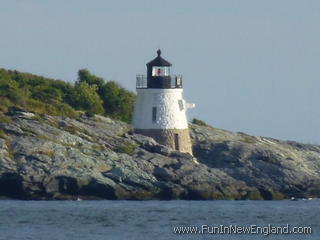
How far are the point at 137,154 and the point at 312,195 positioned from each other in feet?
32.7

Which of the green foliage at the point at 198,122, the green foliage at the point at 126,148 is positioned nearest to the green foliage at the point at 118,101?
the green foliage at the point at 198,122

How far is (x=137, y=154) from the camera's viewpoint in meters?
84.5

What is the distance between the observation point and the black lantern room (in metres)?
88.2

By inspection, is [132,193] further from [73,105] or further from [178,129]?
[73,105]

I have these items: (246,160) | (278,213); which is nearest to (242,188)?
(246,160)

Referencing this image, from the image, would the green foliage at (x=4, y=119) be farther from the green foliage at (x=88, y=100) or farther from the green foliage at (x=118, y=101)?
the green foliage at (x=118, y=101)

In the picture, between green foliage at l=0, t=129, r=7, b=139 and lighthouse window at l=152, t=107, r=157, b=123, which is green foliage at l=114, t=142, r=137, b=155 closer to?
lighthouse window at l=152, t=107, r=157, b=123

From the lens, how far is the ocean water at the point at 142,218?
64.6 metres

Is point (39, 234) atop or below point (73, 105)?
below

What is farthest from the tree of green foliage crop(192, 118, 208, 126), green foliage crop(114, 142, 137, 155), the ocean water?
the ocean water

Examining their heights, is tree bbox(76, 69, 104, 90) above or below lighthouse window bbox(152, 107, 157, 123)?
above

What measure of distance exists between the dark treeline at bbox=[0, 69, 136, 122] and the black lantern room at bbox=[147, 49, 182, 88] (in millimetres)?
4495

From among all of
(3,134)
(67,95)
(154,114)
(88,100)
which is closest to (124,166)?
(3,134)

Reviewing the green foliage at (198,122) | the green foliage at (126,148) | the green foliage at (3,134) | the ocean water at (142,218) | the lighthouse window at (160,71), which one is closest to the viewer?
the ocean water at (142,218)
